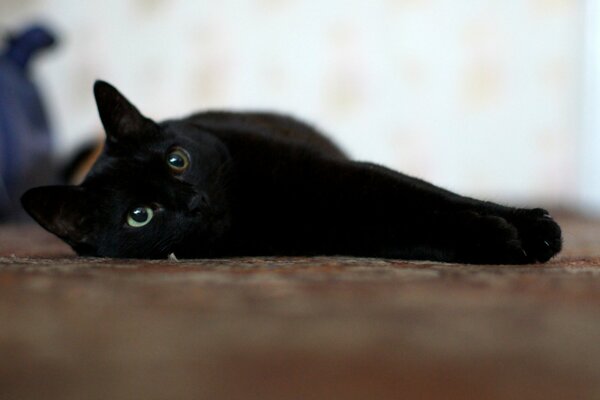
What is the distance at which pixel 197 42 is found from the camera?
258 centimetres

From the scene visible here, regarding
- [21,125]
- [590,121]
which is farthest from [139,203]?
[590,121]

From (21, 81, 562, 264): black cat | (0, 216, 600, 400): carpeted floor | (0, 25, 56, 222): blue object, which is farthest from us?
(0, 25, 56, 222): blue object

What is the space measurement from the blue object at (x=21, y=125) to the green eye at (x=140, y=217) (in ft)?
4.21

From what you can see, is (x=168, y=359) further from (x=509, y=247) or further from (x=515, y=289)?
(x=509, y=247)

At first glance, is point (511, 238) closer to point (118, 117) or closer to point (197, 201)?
point (197, 201)

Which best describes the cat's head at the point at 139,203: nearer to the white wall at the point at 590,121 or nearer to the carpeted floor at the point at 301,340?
the carpeted floor at the point at 301,340

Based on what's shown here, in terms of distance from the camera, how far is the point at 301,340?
1.38 ft

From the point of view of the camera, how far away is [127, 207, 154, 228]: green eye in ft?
3.16

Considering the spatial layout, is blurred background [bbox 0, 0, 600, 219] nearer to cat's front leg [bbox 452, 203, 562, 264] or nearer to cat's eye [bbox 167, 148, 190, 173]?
cat's eye [bbox 167, 148, 190, 173]

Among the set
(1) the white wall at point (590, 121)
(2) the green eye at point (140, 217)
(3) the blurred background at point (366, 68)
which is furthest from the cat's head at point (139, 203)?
(1) the white wall at point (590, 121)

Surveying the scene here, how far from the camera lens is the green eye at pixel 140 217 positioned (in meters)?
0.96

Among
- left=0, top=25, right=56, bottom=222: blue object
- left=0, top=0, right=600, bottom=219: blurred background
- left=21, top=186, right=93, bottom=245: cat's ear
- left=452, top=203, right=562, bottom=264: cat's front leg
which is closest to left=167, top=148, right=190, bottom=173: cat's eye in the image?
left=21, top=186, right=93, bottom=245: cat's ear

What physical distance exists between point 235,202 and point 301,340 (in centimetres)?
63

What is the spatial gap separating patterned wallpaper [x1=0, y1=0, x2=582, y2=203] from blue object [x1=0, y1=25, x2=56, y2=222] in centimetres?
28
